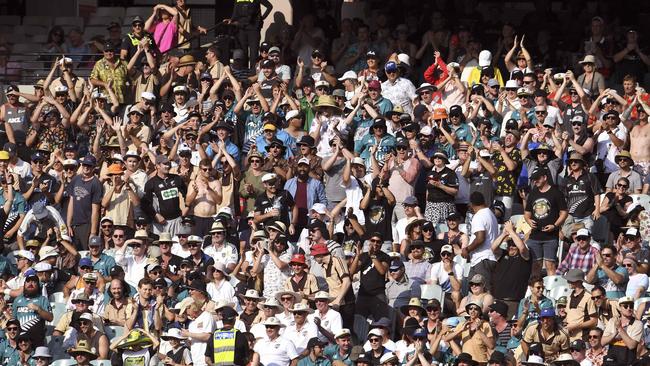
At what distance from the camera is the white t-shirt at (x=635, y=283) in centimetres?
2495

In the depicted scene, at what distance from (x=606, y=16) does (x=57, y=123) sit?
29.6ft

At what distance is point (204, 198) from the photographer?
27.5 metres

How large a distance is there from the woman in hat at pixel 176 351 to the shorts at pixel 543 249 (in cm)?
452

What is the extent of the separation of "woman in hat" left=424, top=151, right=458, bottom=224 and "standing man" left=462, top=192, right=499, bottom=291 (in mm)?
565

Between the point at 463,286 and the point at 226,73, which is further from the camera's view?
the point at 226,73

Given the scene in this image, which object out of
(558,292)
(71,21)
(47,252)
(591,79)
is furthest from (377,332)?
(71,21)

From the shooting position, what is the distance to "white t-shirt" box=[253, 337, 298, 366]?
24172mm

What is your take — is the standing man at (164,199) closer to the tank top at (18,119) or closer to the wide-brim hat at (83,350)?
the wide-brim hat at (83,350)

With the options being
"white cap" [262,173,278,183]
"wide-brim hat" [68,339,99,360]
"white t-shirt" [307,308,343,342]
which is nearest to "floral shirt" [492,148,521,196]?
"white cap" [262,173,278,183]

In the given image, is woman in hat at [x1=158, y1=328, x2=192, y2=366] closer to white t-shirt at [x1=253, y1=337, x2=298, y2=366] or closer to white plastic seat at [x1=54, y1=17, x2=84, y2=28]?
white t-shirt at [x1=253, y1=337, x2=298, y2=366]

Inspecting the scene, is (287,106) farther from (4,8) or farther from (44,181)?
(4,8)

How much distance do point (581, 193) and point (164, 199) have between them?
544 cm

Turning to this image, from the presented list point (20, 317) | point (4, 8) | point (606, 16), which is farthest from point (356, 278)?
point (4, 8)

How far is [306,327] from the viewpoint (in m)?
24.5
